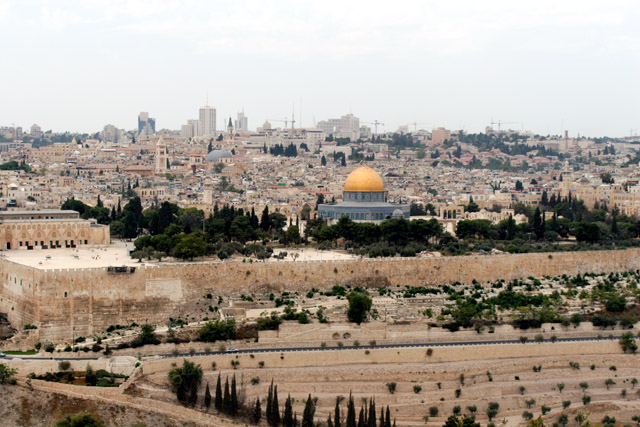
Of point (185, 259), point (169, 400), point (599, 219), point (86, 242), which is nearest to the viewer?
point (169, 400)

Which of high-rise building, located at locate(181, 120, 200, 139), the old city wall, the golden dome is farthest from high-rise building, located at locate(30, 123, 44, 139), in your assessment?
the old city wall

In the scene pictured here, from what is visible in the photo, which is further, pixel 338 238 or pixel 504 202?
pixel 504 202

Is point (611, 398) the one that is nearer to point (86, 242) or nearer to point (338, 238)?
point (338, 238)

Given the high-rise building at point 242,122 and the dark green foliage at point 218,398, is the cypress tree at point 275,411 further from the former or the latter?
the high-rise building at point 242,122

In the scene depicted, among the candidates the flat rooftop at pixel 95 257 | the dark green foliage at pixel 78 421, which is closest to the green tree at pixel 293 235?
the flat rooftop at pixel 95 257

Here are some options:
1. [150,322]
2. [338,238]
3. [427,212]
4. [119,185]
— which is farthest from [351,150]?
[150,322]

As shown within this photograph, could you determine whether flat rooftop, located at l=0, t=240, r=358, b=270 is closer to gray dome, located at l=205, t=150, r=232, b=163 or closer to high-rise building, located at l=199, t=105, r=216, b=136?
gray dome, located at l=205, t=150, r=232, b=163
